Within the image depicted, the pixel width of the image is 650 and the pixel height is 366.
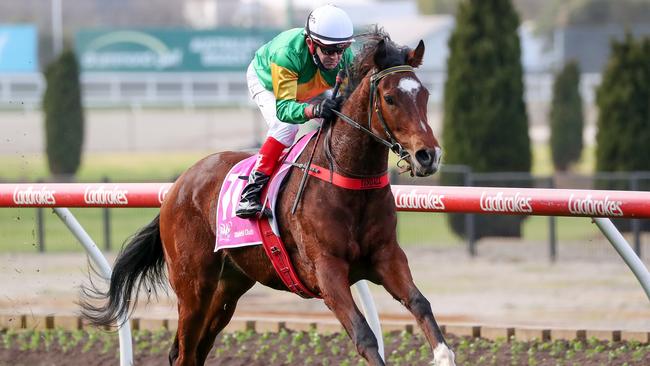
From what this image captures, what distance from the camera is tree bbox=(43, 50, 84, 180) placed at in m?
24.9

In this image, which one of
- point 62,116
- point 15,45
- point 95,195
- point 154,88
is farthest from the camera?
point 15,45

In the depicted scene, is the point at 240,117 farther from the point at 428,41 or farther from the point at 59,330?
the point at 59,330

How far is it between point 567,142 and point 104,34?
19.8 meters

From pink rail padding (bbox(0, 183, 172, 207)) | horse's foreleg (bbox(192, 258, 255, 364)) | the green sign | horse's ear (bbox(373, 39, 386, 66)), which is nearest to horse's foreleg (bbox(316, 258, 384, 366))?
horse's ear (bbox(373, 39, 386, 66))

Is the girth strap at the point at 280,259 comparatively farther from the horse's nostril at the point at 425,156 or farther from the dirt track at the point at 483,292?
the dirt track at the point at 483,292

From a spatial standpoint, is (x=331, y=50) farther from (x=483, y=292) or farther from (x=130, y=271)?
(x=483, y=292)

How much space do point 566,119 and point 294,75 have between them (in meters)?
23.4

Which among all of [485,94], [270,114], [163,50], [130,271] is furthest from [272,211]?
[163,50]

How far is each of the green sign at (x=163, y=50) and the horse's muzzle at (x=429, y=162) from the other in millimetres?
36478

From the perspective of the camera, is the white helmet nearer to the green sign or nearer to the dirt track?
the dirt track

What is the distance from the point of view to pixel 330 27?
500 centimetres

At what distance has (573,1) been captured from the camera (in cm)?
7106

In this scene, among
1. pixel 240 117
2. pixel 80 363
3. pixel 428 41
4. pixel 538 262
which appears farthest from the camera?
pixel 428 41

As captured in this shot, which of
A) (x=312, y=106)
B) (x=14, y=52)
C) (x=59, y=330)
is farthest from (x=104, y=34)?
(x=312, y=106)
